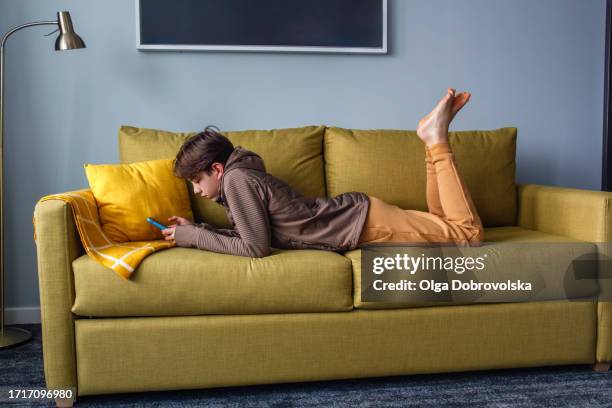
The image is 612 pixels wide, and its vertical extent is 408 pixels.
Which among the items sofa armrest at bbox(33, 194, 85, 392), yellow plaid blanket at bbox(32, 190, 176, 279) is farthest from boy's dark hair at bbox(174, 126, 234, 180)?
sofa armrest at bbox(33, 194, 85, 392)

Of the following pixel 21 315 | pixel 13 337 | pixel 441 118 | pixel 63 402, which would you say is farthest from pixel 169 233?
pixel 21 315

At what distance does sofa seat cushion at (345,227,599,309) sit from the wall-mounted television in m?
1.20

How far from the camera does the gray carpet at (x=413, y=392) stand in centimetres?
173

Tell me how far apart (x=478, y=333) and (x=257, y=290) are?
28.5 inches

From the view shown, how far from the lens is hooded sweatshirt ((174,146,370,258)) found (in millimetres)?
1843

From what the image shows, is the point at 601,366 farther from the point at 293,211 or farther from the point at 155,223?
the point at 155,223

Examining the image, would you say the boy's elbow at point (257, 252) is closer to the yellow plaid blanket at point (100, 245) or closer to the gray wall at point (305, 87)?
the yellow plaid blanket at point (100, 245)

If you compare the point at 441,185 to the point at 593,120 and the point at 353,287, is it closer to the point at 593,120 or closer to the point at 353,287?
the point at 353,287

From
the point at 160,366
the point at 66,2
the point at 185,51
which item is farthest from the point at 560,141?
the point at 66,2

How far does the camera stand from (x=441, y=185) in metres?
2.07

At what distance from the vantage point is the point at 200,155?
1928 millimetres

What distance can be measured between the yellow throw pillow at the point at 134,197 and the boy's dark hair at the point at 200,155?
0.19m

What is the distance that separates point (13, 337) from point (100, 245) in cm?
87

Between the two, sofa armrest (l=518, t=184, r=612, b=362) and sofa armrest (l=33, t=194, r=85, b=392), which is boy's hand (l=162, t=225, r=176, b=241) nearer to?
sofa armrest (l=33, t=194, r=85, b=392)
